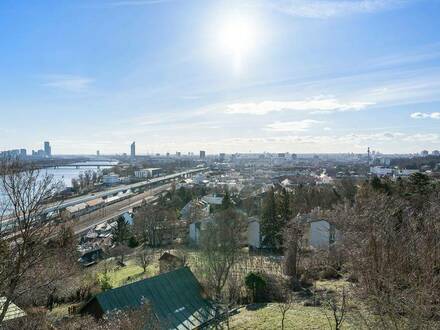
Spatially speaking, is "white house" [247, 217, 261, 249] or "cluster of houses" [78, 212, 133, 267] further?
"white house" [247, 217, 261, 249]

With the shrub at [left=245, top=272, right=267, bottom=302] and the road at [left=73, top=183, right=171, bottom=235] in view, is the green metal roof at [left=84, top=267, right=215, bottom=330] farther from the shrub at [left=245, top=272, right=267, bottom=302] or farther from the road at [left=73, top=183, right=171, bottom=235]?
the road at [left=73, top=183, right=171, bottom=235]

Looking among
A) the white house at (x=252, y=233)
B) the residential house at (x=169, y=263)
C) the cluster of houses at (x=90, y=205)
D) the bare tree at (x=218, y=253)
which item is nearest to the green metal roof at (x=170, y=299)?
the bare tree at (x=218, y=253)

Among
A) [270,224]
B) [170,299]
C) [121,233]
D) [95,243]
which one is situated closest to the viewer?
[170,299]

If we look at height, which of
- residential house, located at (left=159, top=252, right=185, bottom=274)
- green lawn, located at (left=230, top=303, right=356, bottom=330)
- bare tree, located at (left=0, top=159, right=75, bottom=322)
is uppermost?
bare tree, located at (left=0, top=159, right=75, bottom=322)

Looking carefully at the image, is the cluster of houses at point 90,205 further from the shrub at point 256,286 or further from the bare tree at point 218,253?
the shrub at point 256,286

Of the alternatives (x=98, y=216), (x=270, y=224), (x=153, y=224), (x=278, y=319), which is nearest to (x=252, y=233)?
(x=270, y=224)

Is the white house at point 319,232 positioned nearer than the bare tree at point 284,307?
No

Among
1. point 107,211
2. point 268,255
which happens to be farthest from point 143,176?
point 268,255

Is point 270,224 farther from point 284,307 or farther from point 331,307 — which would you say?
point 331,307

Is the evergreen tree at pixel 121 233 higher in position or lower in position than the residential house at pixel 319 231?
lower

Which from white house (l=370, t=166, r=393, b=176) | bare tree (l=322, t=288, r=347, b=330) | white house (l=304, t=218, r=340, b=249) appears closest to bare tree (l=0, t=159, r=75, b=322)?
bare tree (l=322, t=288, r=347, b=330)
